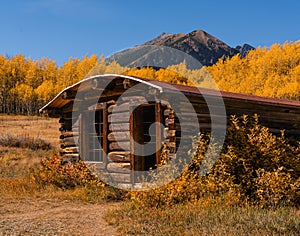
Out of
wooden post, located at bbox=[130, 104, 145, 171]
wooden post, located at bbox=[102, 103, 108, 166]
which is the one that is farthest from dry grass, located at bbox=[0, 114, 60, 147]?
wooden post, located at bbox=[130, 104, 145, 171]

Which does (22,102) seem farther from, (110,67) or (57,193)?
(57,193)

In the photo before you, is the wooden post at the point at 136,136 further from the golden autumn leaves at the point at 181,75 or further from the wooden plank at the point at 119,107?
the golden autumn leaves at the point at 181,75

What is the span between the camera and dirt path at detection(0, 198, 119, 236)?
6.59 metres

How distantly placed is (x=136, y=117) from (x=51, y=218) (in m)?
3.97

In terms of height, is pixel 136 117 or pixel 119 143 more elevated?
pixel 136 117

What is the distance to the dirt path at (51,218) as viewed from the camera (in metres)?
6.59

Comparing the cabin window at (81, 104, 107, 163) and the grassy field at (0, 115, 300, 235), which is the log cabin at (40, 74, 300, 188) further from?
the grassy field at (0, 115, 300, 235)

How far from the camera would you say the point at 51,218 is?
7.55 metres

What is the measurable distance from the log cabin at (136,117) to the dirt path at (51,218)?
2.07 metres

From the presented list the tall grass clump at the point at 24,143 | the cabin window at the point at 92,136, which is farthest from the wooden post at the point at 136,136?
the tall grass clump at the point at 24,143

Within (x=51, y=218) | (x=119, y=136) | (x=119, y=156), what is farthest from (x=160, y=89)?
(x=51, y=218)

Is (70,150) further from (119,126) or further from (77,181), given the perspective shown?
(119,126)

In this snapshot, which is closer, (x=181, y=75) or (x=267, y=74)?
(x=267, y=74)

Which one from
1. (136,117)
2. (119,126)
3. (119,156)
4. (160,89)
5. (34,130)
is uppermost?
(160,89)
